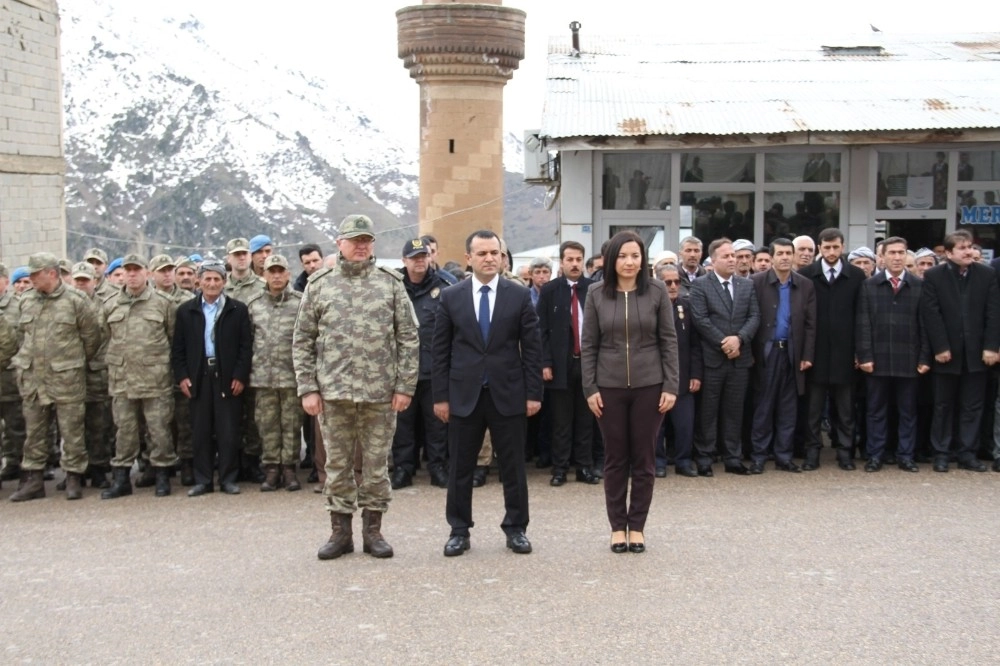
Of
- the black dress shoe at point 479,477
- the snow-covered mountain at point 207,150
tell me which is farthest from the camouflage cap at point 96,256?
the snow-covered mountain at point 207,150

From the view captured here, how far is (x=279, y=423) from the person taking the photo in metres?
10.2

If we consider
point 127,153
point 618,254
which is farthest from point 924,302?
point 127,153

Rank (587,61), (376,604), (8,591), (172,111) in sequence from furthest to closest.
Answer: (172,111) < (587,61) < (8,591) < (376,604)

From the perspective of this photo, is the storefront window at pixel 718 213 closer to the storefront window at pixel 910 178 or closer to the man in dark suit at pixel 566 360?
the storefront window at pixel 910 178

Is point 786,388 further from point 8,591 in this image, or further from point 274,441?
point 8,591

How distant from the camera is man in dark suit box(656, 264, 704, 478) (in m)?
10.4

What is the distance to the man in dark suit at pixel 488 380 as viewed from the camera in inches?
302

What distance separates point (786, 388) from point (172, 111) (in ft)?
579

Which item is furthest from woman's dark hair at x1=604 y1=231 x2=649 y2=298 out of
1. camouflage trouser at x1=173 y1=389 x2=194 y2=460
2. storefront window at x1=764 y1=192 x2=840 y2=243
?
storefront window at x1=764 y1=192 x2=840 y2=243

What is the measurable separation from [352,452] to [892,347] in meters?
5.21

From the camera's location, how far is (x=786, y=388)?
1060 cm

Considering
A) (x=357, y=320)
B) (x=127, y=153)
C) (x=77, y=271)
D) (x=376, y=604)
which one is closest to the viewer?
(x=376, y=604)

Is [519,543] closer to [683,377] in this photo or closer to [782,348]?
[683,377]

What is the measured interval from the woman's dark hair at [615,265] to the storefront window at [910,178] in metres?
8.26
